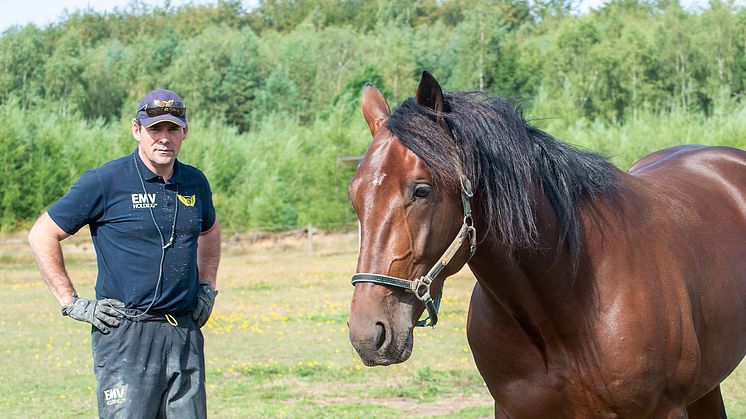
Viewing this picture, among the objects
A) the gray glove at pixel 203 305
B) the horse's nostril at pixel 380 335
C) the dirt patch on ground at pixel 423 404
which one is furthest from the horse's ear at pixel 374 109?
the dirt patch on ground at pixel 423 404

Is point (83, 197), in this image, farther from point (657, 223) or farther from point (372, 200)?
point (657, 223)

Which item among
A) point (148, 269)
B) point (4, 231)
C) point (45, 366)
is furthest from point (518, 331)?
point (4, 231)

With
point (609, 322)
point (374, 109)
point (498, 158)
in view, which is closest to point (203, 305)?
point (374, 109)

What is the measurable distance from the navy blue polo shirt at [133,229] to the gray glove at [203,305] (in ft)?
0.26

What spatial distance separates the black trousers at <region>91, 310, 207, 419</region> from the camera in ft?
13.0

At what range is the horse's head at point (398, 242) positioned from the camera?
292cm

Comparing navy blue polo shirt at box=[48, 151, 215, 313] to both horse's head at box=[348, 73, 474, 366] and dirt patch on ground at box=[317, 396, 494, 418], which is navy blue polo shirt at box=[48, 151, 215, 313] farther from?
dirt patch on ground at box=[317, 396, 494, 418]

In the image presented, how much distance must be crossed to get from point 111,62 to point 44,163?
30101mm

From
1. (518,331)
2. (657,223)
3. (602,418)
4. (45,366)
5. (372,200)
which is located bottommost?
(45,366)

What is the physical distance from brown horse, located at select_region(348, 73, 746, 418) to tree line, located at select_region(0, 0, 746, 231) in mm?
24485

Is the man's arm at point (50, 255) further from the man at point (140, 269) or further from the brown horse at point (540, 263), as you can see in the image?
the brown horse at point (540, 263)

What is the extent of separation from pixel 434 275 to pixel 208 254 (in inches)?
70.9

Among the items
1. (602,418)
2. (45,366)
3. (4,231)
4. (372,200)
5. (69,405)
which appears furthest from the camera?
(4,231)

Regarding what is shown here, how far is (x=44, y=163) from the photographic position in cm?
3653
